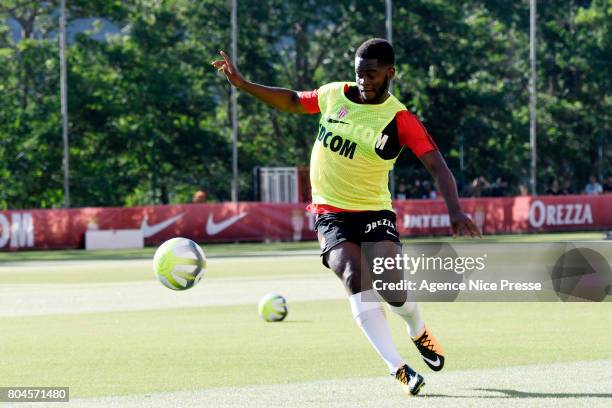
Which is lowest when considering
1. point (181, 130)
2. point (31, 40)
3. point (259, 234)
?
point (259, 234)

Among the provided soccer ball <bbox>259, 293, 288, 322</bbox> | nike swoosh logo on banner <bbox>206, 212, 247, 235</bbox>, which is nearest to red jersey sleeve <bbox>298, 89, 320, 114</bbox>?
soccer ball <bbox>259, 293, 288, 322</bbox>

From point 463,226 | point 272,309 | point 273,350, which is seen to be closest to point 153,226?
point 272,309

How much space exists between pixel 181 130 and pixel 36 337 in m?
38.5

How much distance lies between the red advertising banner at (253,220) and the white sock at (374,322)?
29.8 metres

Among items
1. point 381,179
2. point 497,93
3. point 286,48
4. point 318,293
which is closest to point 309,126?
point 286,48

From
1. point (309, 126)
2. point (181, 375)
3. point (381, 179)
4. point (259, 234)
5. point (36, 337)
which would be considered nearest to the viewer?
point (381, 179)

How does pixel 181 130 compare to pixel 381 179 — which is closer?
pixel 381 179

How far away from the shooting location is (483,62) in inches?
2328

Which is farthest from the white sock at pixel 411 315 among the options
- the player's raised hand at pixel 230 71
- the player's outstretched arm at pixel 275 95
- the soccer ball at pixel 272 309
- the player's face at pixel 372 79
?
the soccer ball at pixel 272 309

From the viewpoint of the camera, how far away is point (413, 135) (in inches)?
349

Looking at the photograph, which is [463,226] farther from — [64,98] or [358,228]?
[64,98]

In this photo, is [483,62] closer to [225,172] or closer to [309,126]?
[309,126]

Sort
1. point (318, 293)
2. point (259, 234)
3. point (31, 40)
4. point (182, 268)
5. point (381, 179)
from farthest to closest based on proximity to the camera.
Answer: point (31, 40) < point (259, 234) < point (318, 293) < point (182, 268) < point (381, 179)

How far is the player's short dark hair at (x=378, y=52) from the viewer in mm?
8781
